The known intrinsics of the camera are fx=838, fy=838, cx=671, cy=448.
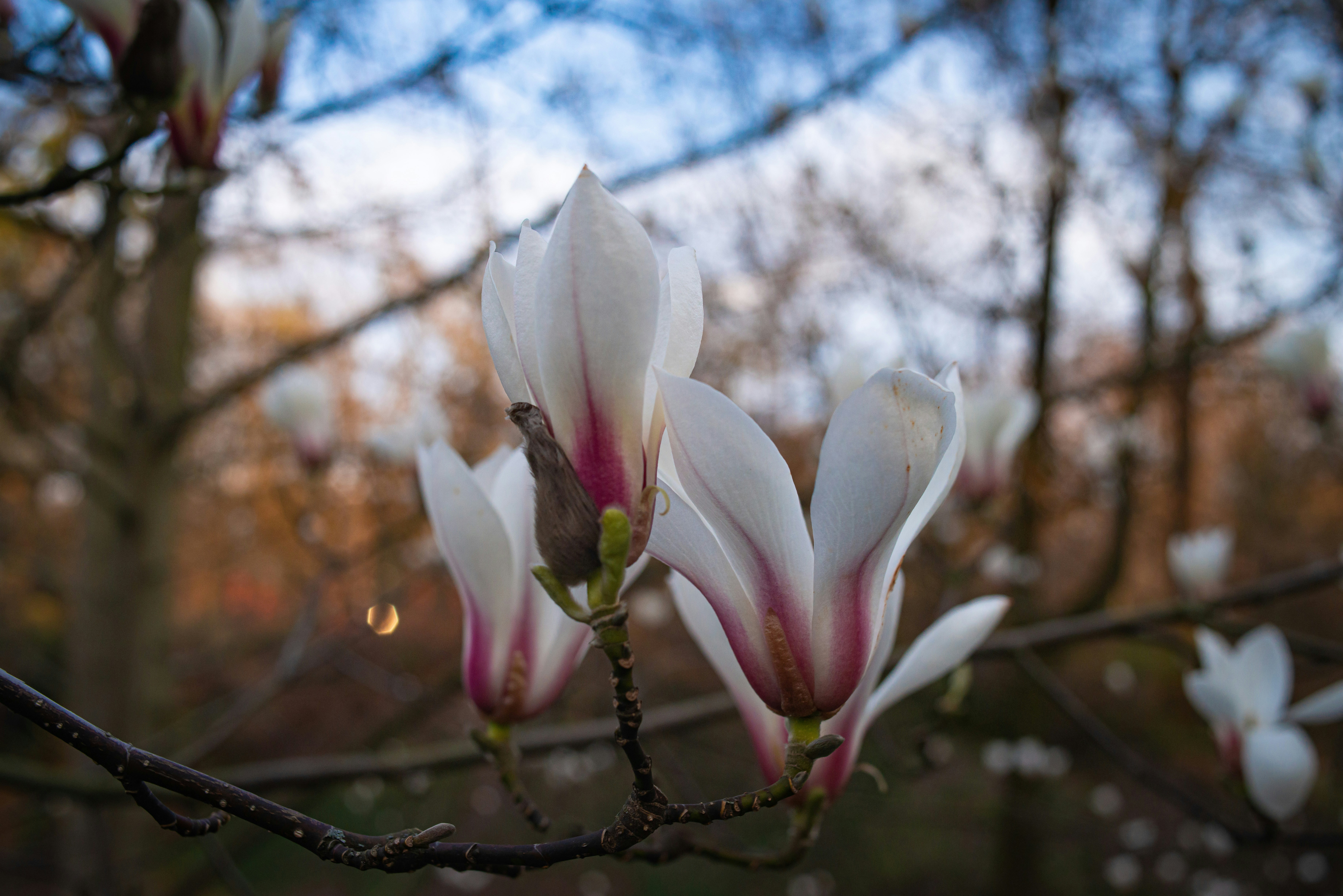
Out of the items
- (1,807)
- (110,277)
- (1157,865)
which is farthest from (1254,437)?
(1,807)

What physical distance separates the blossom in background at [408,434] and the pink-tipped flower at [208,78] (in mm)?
655

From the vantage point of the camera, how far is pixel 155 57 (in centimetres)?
86

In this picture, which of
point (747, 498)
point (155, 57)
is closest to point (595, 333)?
point (747, 498)

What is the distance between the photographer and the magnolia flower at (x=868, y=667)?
0.61 metres

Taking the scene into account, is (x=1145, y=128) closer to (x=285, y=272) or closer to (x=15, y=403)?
(x=285, y=272)

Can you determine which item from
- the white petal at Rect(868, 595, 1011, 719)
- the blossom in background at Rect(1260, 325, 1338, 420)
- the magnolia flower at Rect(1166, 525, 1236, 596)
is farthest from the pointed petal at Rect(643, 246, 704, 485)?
the blossom in background at Rect(1260, 325, 1338, 420)

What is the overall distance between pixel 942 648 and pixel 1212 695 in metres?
0.71

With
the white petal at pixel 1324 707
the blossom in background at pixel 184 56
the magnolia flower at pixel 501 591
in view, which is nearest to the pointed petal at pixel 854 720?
the magnolia flower at pixel 501 591

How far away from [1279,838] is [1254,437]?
6.58 m

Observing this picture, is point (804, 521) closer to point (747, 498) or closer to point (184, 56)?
point (747, 498)

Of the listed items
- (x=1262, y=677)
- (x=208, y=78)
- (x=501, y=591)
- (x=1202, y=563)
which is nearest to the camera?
(x=501, y=591)

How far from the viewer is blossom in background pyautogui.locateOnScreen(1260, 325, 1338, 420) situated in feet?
7.66

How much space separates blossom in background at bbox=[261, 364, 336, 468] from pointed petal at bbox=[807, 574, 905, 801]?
79.3 inches

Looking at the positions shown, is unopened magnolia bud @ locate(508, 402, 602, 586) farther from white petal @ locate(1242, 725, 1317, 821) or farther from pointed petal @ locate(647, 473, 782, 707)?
white petal @ locate(1242, 725, 1317, 821)
